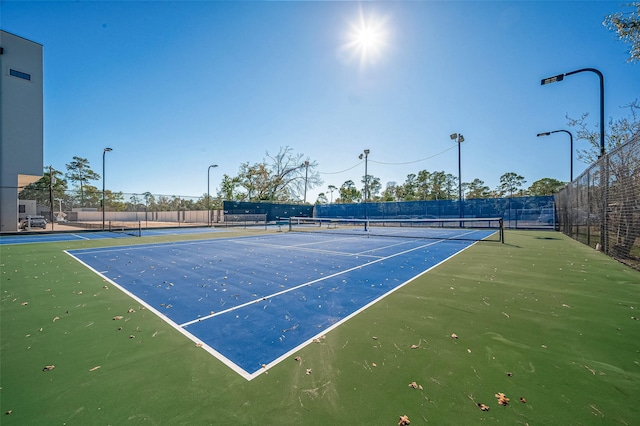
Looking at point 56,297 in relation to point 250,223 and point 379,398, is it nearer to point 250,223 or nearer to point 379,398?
point 379,398

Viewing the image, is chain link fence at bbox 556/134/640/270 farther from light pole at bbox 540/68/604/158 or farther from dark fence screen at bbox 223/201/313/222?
dark fence screen at bbox 223/201/313/222

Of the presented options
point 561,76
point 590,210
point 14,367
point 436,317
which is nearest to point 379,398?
point 436,317

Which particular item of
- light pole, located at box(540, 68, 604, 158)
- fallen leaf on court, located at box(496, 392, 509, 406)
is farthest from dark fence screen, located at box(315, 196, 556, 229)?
fallen leaf on court, located at box(496, 392, 509, 406)

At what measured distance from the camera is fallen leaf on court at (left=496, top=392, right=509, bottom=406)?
2.13 metres

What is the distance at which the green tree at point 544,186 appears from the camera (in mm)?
68375

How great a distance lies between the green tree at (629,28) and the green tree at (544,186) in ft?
251

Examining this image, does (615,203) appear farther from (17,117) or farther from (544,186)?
(544,186)

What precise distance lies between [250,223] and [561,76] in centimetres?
2698

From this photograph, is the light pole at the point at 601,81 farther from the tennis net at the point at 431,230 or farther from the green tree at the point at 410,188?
the green tree at the point at 410,188

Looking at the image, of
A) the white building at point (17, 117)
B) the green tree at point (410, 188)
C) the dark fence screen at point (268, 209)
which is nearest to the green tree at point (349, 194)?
the green tree at point (410, 188)

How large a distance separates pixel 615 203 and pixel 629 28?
503cm

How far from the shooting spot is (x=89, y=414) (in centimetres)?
201

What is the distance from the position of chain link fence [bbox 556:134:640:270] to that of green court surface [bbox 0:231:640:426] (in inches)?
181

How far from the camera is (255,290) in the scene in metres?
5.16
